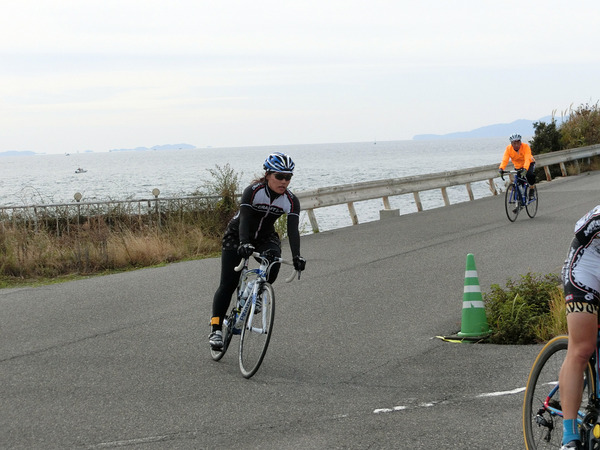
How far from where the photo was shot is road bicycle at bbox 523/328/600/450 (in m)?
3.83

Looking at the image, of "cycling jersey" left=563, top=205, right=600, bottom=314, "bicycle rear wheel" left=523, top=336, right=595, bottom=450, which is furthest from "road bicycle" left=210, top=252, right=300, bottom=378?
"cycling jersey" left=563, top=205, right=600, bottom=314

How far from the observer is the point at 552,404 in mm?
4191

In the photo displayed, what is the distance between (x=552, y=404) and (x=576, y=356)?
19.2 inches

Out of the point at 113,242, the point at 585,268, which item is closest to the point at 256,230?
the point at 585,268

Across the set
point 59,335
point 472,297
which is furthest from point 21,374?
point 472,297

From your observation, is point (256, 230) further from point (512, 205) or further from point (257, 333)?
point (512, 205)

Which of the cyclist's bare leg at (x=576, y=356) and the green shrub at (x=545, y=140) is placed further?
the green shrub at (x=545, y=140)

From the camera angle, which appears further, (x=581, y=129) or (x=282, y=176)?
(x=581, y=129)

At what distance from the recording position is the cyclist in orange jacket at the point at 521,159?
59.3 feet

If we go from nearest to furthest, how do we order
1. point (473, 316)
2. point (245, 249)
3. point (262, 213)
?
1. point (245, 249)
2. point (262, 213)
3. point (473, 316)

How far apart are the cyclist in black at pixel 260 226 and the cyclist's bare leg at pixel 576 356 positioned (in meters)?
3.34

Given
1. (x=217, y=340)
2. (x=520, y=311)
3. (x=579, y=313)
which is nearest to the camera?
(x=579, y=313)

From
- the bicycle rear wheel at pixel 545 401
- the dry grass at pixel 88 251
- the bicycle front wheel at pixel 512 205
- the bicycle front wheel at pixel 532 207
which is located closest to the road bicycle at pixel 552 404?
the bicycle rear wheel at pixel 545 401

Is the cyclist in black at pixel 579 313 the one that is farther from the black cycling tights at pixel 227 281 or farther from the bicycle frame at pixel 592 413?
the black cycling tights at pixel 227 281
